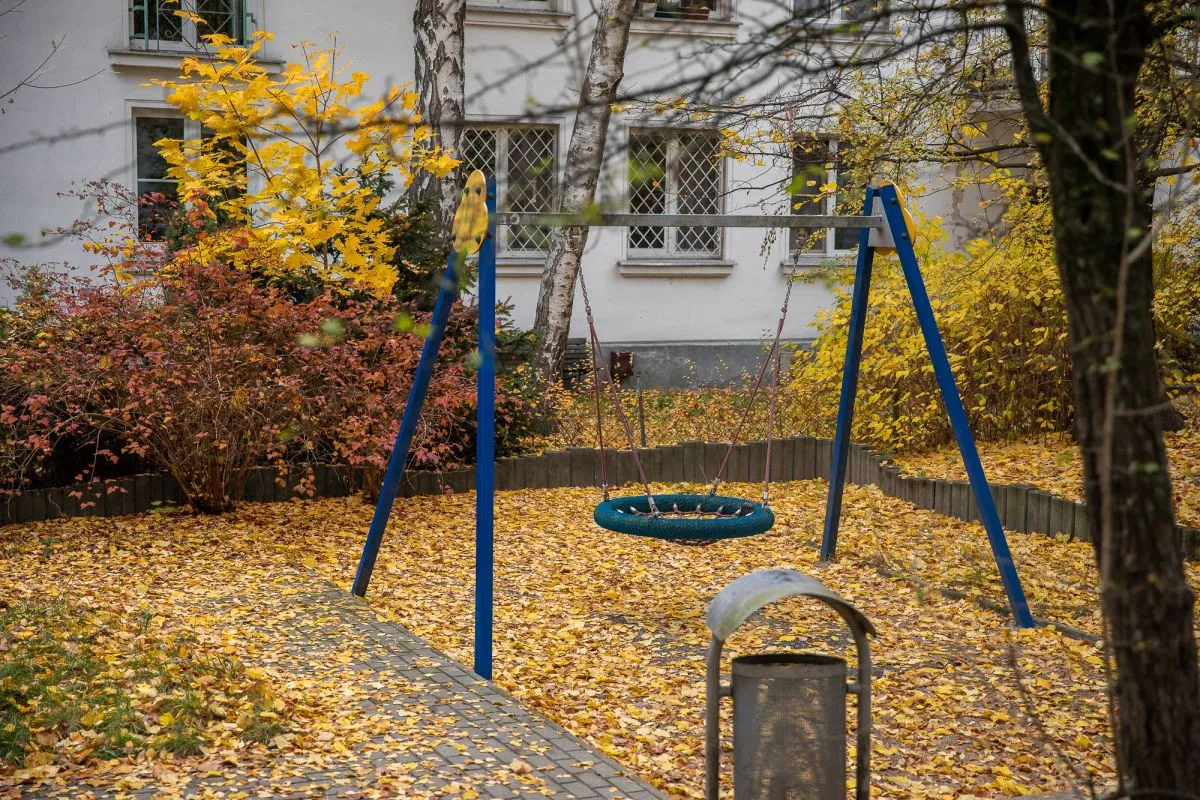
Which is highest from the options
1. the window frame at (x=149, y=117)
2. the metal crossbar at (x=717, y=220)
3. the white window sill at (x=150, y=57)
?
the white window sill at (x=150, y=57)

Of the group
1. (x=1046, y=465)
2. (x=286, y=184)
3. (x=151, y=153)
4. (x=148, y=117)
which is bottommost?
(x=1046, y=465)

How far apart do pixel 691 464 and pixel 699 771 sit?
6.41 metres

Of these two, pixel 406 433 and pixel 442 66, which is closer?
pixel 406 433

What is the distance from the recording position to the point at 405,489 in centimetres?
997

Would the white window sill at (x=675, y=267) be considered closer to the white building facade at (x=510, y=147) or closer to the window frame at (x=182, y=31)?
the white building facade at (x=510, y=147)

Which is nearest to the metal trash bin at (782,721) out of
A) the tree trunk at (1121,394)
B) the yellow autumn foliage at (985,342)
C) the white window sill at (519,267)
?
the tree trunk at (1121,394)

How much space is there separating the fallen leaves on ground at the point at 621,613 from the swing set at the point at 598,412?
0.32 meters

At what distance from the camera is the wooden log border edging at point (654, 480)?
8477 millimetres

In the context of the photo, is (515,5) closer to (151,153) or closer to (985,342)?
(151,153)

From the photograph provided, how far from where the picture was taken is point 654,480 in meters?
10.7

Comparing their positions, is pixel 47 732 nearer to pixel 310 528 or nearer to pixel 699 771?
pixel 699 771

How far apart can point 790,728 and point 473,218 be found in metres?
3.08

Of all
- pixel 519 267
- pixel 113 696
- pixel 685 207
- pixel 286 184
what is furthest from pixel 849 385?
pixel 685 207

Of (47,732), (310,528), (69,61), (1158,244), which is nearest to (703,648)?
(47,732)
